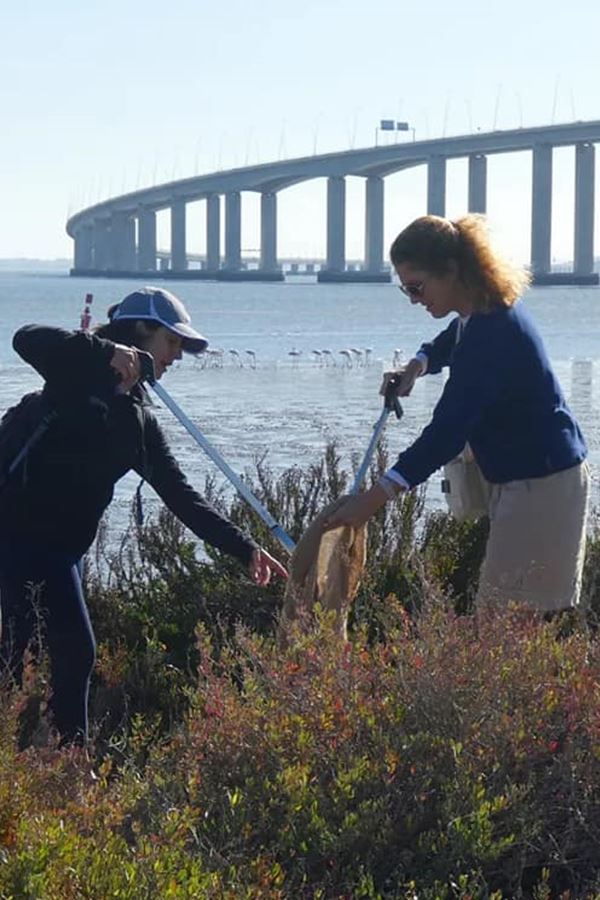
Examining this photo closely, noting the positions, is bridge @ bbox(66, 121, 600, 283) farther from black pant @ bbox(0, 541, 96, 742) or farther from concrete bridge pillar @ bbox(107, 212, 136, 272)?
black pant @ bbox(0, 541, 96, 742)

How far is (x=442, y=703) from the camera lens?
3359mm

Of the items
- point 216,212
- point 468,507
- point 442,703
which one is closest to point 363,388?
point 468,507

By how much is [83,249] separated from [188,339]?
131898 mm

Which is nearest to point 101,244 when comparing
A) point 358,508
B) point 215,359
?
point 215,359

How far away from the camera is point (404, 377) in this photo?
16.6 feet

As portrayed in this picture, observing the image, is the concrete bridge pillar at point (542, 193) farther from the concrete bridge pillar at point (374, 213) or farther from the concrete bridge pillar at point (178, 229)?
the concrete bridge pillar at point (178, 229)

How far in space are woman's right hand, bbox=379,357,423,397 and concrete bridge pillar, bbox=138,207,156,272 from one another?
103289 mm

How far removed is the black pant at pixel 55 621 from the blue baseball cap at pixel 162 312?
66cm

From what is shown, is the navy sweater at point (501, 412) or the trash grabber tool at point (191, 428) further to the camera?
the trash grabber tool at point (191, 428)

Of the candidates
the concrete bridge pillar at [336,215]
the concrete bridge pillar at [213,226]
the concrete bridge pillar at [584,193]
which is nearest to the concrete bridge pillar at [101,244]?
the concrete bridge pillar at [213,226]

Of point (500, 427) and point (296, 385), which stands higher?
point (500, 427)

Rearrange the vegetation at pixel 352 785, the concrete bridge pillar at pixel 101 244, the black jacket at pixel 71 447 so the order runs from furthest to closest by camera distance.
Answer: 1. the concrete bridge pillar at pixel 101 244
2. the black jacket at pixel 71 447
3. the vegetation at pixel 352 785

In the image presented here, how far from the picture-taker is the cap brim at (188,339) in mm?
4672

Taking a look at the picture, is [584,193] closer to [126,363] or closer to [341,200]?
[341,200]
